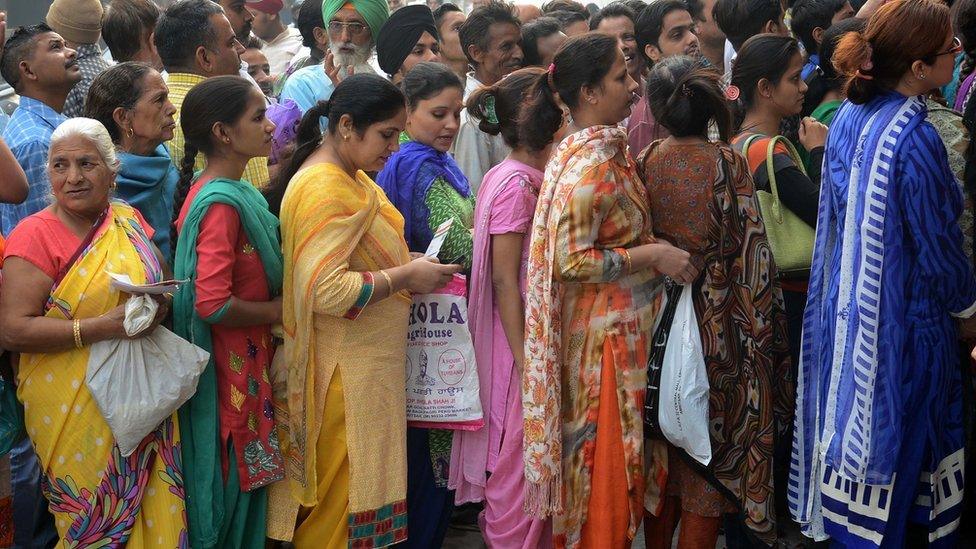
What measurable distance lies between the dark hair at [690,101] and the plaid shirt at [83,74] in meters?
2.87

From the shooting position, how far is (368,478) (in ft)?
12.4

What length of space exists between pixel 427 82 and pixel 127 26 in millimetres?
2110

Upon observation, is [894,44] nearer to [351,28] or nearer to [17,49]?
[351,28]

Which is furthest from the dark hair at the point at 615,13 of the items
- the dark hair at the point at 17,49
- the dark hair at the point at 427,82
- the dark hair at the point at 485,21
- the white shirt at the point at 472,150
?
the dark hair at the point at 17,49

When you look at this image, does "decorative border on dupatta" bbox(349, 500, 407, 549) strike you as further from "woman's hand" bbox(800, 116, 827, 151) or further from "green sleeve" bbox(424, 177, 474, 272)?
"woman's hand" bbox(800, 116, 827, 151)

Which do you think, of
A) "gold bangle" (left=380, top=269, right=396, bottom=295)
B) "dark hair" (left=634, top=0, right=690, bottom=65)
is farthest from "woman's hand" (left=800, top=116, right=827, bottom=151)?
"dark hair" (left=634, top=0, right=690, bottom=65)

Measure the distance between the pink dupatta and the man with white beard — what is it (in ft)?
6.54

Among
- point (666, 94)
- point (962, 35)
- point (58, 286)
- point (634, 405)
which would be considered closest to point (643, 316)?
point (634, 405)

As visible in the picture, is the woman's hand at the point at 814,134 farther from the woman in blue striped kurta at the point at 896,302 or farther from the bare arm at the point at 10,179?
the bare arm at the point at 10,179

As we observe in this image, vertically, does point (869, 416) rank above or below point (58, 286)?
below

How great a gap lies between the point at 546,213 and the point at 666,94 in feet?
2.14

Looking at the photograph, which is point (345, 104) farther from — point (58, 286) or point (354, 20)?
point (354, 20)

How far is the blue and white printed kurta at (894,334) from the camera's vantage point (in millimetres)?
3486

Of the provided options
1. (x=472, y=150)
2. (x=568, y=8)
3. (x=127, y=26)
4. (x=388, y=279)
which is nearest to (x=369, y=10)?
(x=472, y=150)
